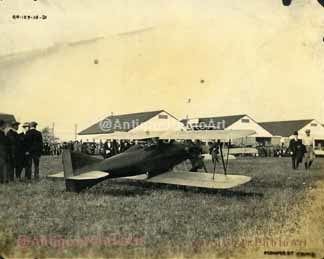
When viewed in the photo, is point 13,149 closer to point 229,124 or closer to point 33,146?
point 33,146

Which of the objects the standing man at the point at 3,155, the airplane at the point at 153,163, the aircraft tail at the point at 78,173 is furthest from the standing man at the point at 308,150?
the standing man at the point at 3,155

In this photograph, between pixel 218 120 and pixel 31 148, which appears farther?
pixel 31 148

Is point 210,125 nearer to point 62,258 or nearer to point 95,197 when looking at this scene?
point 95,197

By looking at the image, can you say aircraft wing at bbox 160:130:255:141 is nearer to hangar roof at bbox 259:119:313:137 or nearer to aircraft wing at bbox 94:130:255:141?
aircraft wing at bbox 94:130:255:141

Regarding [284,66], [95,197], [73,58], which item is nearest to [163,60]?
[73,58]

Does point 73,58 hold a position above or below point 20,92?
above

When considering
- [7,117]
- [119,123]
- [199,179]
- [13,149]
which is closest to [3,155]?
[13,149]

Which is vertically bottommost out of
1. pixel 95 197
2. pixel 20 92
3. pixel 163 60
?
pixel 95 197
